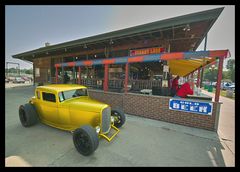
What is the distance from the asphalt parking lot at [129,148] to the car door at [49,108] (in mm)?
409

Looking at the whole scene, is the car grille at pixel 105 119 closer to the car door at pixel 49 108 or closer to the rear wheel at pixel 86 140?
the rear wheel at pixel 86 140

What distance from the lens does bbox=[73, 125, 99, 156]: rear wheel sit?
8.16 ft

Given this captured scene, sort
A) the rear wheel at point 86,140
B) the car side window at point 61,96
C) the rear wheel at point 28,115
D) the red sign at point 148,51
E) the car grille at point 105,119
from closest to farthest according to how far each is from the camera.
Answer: the rear wheel at point 86,140 < the car grille at point 105,119 < the car side window at point 61,96 < the rear wheel at point 28,115 < the red sign at point 148,51

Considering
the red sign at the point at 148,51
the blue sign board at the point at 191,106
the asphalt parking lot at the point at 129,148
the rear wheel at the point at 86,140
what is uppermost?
the red sign at the point at 148,51

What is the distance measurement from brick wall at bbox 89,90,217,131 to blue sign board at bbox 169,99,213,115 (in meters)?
0.13

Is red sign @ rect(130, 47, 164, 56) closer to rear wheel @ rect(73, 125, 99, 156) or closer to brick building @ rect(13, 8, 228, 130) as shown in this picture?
brick building @ rect(13, 8, 228, 130)

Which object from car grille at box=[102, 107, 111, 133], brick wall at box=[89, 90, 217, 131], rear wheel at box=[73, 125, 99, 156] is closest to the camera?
rear wheel at box=[73, 125, 99, 156]

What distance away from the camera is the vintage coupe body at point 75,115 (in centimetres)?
265

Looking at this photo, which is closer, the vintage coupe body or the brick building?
the vintage coupe body

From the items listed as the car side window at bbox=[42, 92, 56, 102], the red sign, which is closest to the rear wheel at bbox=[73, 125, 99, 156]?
the car side window at bbox=[42, 92, 56, 102]

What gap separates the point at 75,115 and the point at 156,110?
337cm

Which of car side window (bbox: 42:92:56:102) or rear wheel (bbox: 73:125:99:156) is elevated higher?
car side window (bbox: 42:92:56:102)

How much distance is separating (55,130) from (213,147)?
4.83m

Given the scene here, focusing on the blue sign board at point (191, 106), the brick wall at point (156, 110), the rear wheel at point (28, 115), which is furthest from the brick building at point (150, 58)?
the rear wheel at point (28, 115)
